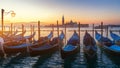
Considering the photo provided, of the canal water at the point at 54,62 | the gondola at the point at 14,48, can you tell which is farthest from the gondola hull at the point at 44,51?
the gondola at the point at 14,48

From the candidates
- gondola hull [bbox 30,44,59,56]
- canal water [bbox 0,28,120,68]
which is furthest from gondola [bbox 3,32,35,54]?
gondola hull [bbox 30,44,59,56]

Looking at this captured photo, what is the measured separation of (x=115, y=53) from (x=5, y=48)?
30.9 ft

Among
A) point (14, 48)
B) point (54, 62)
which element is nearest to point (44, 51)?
point (54, 62)

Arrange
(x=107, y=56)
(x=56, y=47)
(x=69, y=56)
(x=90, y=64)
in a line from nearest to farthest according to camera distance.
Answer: (x=90, y=64)
(x=69, y=56)
(x=107, y=56)
(x=56, y=47)

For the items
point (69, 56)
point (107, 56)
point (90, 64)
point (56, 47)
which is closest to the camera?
point (90, 64)

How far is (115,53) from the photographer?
20953 mm

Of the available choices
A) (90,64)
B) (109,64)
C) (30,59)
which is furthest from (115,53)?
(30,59)

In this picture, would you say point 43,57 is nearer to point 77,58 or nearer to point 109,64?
point 77,58

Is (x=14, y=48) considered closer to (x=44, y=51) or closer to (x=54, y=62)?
(x=44, y=51)

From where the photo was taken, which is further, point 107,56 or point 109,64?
point 107,56

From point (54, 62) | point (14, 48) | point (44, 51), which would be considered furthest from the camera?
point (14, 48)

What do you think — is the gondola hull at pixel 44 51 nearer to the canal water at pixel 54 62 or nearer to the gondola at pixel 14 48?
the canal water at pixel 54 62

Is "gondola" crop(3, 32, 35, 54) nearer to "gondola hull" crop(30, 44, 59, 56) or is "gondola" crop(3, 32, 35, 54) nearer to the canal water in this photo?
the canal water

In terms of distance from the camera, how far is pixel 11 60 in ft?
68.8
